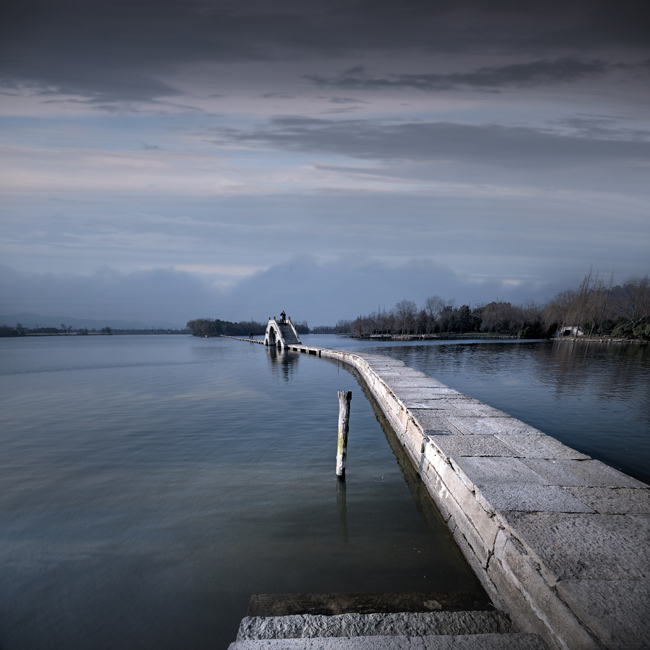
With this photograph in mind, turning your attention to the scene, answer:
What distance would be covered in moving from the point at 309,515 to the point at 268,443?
4.54m

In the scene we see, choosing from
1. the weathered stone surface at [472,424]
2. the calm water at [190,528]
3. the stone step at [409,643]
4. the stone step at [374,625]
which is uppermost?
the weathered stone surface at [472,424]

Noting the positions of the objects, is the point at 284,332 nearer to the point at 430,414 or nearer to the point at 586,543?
the point at 430,414

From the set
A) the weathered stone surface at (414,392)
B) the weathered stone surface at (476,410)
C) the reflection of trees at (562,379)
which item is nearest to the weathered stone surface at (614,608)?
the weathered stone surface at (476,410)

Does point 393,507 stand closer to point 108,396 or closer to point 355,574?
point 355,574

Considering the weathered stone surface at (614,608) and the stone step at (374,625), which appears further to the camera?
the stone step at (374,625)

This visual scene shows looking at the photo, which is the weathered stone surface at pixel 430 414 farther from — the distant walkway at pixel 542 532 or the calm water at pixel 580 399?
the calm water at pixel 580 399

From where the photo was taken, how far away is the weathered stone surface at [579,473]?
6102mm

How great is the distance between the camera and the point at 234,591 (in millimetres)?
4980

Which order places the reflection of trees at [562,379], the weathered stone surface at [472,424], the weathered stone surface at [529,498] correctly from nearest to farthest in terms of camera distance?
the weathered stone surface at [529,498]
the weathered stone surface at [472,424]
the reflection of trees at [562,379]

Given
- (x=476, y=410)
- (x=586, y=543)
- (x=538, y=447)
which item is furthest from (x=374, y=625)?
(x=476, y=410)

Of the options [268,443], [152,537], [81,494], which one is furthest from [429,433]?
[81,494]

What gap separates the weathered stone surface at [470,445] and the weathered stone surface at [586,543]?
237cm

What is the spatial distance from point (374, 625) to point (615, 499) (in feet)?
13.4

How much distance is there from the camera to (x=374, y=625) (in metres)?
3.96
